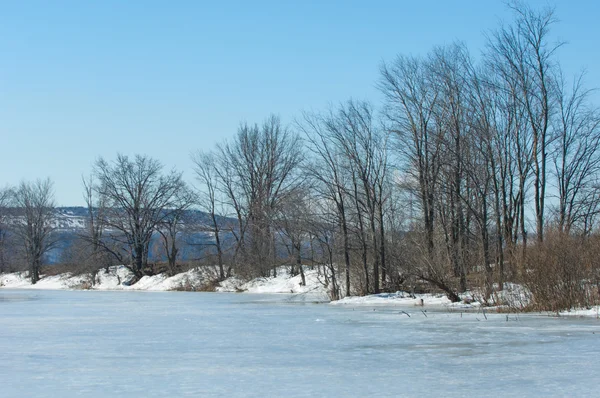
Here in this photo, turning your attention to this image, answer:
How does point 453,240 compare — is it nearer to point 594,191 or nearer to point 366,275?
point 366,275

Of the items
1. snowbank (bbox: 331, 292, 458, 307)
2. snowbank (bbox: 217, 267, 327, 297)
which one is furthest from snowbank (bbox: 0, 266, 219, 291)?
snowbank (bbox: 331, 292, 458, 307)

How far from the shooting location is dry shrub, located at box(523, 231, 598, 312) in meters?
19.2

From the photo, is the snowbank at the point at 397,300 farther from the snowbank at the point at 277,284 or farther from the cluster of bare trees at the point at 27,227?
the cluster of bare trees at the point at 27,227

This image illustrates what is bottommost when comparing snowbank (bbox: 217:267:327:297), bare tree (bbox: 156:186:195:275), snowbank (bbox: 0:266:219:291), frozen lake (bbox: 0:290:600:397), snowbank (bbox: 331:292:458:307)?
frozen lake (bbox: 0:290:600:397)

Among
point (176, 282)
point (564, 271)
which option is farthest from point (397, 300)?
point (176, 282)

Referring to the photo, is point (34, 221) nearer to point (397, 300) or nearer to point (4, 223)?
point (4, 223)

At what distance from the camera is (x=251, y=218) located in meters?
51.2

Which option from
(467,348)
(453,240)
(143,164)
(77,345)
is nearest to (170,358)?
(77,345)

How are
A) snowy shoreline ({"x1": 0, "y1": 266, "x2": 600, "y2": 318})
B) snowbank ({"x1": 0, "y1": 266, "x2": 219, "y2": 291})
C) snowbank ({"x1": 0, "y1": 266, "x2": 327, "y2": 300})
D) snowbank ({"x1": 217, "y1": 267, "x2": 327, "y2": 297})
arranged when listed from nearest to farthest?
snowy shoreline ({"x1": 0, "y1": 266, "x2": 600, "y2": 318}), snowbank ({"x1": 217, "y1": 267, "x2": 327, "y2": 297}), snowbank ({"x1": 0, "y1": 266, "x2": 327, "y2": 300}), snowbank ({"x1": 0, "y1": 266, "x2": 219, "y2": 291})

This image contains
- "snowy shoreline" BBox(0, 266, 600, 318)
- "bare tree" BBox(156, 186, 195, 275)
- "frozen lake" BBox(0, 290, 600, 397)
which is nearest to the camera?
"frozen lake" BBox(0, 290, 600, 397)

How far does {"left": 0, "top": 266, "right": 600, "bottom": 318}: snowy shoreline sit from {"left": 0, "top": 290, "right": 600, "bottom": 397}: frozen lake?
553 centimetres

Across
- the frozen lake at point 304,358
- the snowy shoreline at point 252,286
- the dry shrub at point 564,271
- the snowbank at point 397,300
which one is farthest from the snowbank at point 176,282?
the frozen lake at point 304,358

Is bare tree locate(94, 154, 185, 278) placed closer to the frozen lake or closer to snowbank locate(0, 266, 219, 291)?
snowbank locate(0, 266, 219, 291)

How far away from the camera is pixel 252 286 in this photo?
1780 inches
